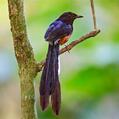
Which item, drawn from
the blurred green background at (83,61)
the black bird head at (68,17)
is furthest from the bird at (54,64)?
the blurred green background at (83,61)

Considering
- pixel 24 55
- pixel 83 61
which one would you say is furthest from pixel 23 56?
pixel 83 61

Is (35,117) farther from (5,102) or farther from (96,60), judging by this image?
(5,102)

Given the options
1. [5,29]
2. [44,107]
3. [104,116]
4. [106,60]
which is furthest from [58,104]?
[5,29]

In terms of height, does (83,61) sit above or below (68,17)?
below

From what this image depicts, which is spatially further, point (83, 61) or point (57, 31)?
point (83, 61)

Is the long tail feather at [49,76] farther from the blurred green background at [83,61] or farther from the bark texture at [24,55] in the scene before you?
the blurred green background at [83,61]

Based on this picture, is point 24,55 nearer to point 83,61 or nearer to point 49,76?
point 49,76

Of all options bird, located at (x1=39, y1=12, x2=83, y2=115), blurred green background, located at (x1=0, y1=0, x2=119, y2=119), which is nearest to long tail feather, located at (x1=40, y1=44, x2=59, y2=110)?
bird, located at (x1=39, y1=12, x2=83, y2=115)
